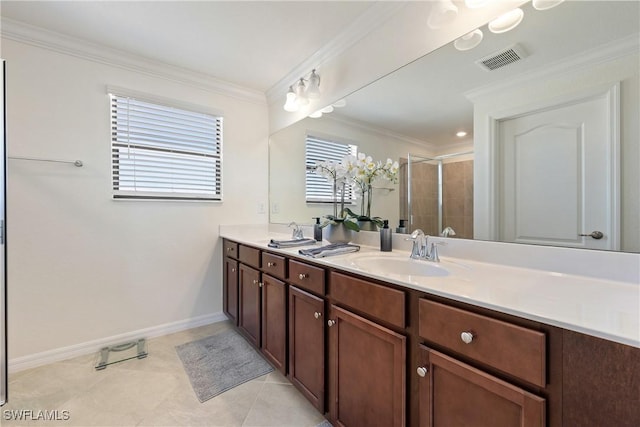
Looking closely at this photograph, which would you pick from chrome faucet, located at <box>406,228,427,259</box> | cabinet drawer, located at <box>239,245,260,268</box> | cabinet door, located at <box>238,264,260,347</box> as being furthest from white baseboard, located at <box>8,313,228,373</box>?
chrome faucet, located at <box>406,228,427,259</box>

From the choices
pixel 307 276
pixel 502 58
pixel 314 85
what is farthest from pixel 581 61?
pixel 314 85

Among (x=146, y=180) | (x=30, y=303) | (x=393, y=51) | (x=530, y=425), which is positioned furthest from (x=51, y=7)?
(x=530, y=425)

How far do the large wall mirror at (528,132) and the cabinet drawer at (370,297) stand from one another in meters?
0.62

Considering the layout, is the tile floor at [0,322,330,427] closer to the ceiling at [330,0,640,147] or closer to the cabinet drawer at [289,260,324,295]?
the cabinet drawer at [289,260,324,295]

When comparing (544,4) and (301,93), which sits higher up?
(301,93)

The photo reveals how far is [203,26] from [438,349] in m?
2.22

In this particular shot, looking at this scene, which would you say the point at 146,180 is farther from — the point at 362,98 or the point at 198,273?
the point at 362,98

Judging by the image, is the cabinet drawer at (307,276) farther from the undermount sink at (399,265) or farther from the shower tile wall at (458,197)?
the shower tile wall at (458,197)

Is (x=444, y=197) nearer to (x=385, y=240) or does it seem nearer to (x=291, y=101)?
(x=385, y=240)

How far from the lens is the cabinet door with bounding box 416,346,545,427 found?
66 cm

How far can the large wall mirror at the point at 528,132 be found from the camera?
935 mm

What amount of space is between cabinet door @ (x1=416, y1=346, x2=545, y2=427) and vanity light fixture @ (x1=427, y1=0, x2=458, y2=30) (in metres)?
1.47

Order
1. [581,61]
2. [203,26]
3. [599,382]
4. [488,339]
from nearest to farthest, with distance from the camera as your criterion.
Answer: [599,382] → [488,339] → [581,61] → [203,26]

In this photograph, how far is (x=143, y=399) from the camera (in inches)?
59.9
